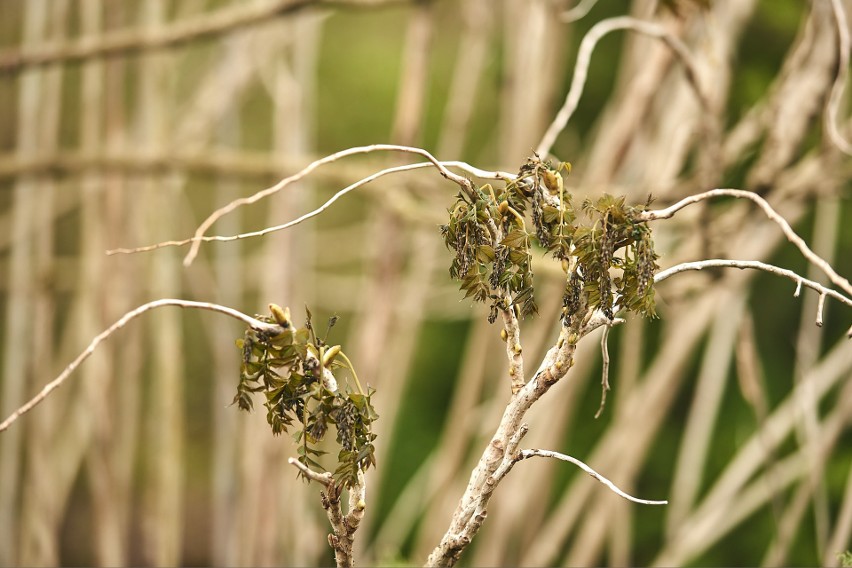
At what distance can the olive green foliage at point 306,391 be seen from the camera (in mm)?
365

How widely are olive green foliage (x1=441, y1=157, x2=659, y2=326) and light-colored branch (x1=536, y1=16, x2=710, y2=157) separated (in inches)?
7.2

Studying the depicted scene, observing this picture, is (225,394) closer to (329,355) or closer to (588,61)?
(588,61)

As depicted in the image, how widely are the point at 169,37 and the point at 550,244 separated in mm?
853

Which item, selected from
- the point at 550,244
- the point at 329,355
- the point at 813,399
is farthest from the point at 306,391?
the point at 813,399

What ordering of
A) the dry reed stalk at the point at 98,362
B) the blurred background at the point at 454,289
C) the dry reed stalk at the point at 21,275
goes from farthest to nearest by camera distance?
the dry reed stalk at the point at 21,275
the dry reed stalk at the point at 98,362
the blurred background at the point at 454,289

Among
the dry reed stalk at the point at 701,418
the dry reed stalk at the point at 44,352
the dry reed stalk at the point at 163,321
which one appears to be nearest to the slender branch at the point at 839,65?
the dry reed stalk at the point at 701,418

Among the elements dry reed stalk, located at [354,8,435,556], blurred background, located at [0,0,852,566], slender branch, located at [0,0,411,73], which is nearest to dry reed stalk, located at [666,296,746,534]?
blurred background, located at [0,0,852,566]

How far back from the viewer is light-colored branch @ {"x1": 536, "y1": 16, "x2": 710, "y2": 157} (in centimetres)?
60

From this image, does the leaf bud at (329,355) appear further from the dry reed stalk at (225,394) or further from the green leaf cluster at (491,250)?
the dry reed stalk at (225,394)

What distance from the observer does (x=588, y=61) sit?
69 centimetres

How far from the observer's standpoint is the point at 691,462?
1.17 meters

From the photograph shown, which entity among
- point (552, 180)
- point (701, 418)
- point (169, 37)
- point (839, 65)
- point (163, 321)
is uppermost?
point (169, 37)

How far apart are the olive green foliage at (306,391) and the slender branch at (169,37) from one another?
741 mm

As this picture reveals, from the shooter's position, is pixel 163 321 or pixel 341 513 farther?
pixel 163 321
